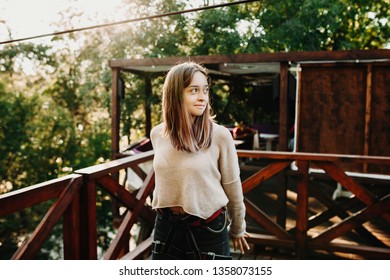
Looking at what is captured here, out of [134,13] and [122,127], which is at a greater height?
[134,13]

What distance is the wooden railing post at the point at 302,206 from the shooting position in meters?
3.96

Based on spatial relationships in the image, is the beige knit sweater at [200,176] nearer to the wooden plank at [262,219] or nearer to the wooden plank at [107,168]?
the wooden plank at [107,168]

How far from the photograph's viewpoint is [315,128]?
5.85m

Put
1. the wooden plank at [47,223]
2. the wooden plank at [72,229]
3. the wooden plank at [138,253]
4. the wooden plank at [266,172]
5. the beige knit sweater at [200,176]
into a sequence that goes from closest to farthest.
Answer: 1. the beige knit sweater at [200,176]
2. the wooden plank at [47,223]
3. the wooden plank at [72,229]
4. the wooden plank at [138,253]
5. the wooden plank at [266,172]

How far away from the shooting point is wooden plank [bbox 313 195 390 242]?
3709 millimetres

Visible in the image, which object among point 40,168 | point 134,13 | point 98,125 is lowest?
point 40,168

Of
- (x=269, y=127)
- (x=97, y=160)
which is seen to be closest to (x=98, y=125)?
(x=97, y=160)

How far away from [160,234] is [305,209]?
2543mm

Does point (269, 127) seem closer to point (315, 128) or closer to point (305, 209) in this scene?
point (315, 128)

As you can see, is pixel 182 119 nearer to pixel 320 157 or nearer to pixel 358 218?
pixel 320 157

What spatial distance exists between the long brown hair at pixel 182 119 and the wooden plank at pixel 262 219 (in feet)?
7.94

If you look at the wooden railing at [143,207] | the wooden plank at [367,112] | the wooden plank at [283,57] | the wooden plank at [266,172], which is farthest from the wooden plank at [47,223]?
the wooden plank at [367,112]

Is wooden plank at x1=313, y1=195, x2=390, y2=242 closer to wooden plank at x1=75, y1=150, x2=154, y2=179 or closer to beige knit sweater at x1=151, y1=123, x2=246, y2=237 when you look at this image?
wooden plank at x1=75, y1=150, x2=154, y2=179

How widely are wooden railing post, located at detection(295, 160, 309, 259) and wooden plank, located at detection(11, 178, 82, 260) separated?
2.28 m
